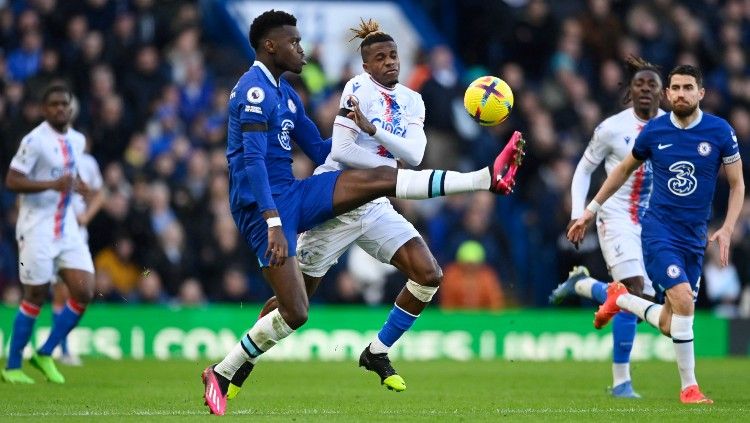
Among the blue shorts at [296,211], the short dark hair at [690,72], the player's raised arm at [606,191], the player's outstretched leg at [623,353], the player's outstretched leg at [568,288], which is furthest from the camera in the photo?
the player's outstretched leg at [568,288]

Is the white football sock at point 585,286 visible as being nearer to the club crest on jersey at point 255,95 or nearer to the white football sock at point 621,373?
the white football sock at point 621,373

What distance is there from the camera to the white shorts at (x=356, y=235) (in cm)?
1055

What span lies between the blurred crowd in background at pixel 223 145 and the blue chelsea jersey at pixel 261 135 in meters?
7.59

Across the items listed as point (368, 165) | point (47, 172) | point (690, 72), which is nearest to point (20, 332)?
point (47, 172)

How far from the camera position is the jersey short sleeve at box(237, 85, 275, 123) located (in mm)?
9625

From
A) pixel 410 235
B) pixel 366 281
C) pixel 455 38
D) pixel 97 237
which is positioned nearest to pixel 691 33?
pixel 455 38

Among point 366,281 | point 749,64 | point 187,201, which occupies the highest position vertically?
point 749,64

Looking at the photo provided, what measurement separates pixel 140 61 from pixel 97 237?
275 centimetres

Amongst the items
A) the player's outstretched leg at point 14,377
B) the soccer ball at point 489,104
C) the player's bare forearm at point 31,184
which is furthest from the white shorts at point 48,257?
the soccer ball at point 489,104

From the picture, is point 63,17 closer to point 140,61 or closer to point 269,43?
point 140,61

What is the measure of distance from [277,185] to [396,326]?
1.52 meters

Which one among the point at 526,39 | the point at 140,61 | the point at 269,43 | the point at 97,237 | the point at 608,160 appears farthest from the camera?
the point at 526,39

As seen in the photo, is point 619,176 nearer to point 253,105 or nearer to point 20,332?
point 253,105

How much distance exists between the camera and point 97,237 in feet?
57.4
